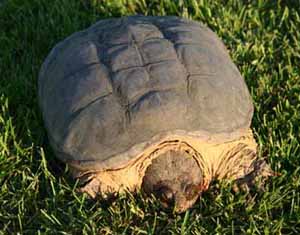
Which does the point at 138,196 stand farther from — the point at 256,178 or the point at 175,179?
the point at 256,178

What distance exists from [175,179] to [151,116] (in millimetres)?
311

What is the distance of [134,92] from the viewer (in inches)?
112

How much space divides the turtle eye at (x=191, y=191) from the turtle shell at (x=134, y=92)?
26 cm

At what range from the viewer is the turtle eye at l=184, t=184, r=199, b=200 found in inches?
112

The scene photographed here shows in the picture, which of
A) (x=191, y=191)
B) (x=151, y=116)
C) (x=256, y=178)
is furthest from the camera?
(x=256, y=178)

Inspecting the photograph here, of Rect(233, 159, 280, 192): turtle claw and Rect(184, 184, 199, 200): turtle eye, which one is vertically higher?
Rect(184, 184, 199, 200): turtle eye

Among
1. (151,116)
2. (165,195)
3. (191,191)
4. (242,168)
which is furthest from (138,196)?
(242,168)

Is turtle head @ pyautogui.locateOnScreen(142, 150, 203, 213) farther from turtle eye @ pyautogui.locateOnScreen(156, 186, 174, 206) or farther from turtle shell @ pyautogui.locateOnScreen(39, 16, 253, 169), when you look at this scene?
turtle shell @ pyautogui.locateOnScreen(39, 16, 253, 169)

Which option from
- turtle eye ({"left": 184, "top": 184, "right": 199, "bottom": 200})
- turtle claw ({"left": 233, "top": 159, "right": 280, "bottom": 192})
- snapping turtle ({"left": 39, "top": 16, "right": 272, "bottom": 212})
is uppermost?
snapping turtle ({"left": 39, "top": 16, "right": 272, "bottom": 212})

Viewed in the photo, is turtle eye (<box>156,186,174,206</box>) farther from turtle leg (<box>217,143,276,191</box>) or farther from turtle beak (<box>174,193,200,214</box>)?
turtle leg (<box>217,143,276,191</box>)

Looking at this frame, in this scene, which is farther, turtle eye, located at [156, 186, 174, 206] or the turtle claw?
the turtle claw

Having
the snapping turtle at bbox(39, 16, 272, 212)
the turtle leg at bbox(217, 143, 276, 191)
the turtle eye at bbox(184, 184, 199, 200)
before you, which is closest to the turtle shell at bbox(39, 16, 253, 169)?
the snapping turtle at bbox(39, 16, 272, 212)

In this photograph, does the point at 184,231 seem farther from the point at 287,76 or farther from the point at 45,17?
the point at 45,17

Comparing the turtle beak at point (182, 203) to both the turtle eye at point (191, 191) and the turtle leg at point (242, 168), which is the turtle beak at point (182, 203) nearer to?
the turtle eye at point (191, 191)
